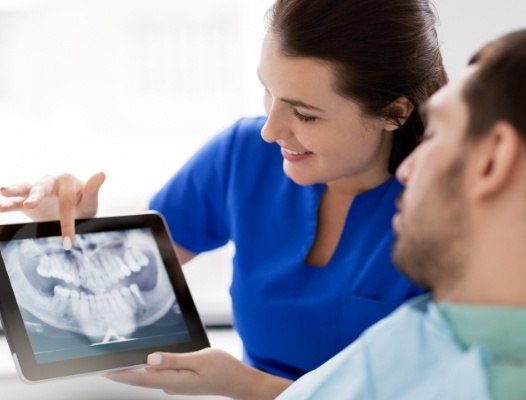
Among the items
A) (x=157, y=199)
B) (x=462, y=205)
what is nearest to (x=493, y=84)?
(x=462, y=205)

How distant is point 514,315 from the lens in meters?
0.92

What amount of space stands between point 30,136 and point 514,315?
141cm

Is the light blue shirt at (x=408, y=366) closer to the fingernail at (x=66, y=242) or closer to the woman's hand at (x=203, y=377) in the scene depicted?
the woman's hand at (x=203, y=377)

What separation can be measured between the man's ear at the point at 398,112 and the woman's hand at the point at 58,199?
46cm

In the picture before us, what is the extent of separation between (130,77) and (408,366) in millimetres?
1254

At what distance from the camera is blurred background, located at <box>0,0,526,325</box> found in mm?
2027

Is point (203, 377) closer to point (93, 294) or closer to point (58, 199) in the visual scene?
point (93, 294)

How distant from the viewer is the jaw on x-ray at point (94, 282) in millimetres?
1291

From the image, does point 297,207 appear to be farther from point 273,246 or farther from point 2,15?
point 2,15

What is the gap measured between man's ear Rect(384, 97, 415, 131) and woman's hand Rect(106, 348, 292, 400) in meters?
0.43

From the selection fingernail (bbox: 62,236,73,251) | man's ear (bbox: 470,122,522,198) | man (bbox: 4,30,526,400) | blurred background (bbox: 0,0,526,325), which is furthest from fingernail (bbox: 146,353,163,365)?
blurred background (bbox: 0,0,526,325)

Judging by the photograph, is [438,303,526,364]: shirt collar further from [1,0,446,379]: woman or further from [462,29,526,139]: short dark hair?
[1,0,446,379]: woman

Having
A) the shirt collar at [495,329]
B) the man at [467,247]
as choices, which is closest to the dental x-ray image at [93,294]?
the man at [467,247]

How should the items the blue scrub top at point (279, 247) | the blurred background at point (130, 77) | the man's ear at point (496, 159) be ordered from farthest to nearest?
the blurred background at point (130, 77), the blue scrub top at point (279, 247), the man's ear at point (496, 159)
